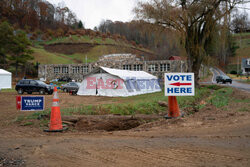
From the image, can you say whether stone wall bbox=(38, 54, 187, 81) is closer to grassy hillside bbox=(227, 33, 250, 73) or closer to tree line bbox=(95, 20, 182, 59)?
tree line bbox=(95, 20, 182, 59)

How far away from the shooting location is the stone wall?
4502 centimetres

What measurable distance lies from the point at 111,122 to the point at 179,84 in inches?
110

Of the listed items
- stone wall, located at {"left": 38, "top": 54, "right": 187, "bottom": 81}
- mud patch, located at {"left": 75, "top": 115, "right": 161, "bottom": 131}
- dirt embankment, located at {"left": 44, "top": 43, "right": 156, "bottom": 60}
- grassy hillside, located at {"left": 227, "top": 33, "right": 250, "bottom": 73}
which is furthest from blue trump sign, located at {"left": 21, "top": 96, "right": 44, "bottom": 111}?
dirt embankment, located at {"left": 44, "top": 43, "right": 156, "bottom": 60}

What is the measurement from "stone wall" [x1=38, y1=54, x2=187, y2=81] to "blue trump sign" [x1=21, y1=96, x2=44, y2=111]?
128 feet

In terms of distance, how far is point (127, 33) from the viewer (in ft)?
415

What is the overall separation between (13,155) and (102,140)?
6.42ft

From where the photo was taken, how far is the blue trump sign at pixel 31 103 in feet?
23.4

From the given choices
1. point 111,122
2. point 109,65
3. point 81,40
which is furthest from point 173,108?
point 81,40

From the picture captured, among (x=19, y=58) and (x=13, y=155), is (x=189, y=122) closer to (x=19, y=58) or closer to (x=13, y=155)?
(x=13, y=155)

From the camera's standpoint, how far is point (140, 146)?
4684 millimetres

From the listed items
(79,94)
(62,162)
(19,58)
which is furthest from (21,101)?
(19,58)

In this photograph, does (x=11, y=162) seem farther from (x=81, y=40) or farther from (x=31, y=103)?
(x=81, y=40)

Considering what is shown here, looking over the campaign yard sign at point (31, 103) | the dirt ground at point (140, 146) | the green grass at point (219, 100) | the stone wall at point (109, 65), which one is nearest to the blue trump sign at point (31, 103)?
the campaign yard sign at point (31, 103)

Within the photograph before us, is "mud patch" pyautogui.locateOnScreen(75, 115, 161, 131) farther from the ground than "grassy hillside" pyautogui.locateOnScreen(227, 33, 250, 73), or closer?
closer
